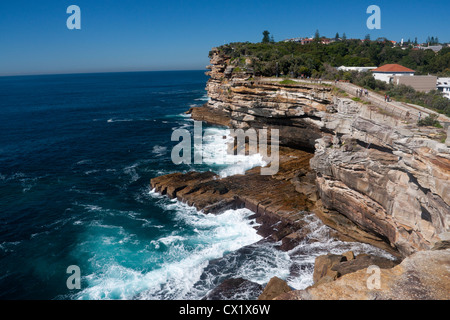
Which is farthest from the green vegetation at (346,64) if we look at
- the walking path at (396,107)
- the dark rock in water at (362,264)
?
the dark rock in water at (362,264)

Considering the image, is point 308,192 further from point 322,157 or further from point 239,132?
point 239,132

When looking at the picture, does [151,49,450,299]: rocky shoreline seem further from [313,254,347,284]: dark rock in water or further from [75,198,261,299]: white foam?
[75,198,261,299]: white foam

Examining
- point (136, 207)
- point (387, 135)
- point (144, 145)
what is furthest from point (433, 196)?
point (144, 145)

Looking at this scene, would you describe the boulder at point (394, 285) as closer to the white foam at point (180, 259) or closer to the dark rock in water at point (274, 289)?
the dark rock in water at point (274, 289)

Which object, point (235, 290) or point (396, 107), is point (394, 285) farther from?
point (396, 107)

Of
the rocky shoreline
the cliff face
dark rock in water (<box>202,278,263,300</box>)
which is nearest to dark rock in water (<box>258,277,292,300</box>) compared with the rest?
the rocky shoreline

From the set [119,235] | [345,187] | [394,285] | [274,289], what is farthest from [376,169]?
[119,235]
